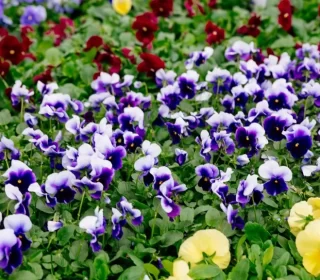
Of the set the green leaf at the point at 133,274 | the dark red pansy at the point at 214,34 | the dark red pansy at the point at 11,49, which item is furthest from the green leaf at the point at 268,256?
the dark red pansy at the point at 11,49

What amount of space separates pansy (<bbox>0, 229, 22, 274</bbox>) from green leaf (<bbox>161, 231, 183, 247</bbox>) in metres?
0.43

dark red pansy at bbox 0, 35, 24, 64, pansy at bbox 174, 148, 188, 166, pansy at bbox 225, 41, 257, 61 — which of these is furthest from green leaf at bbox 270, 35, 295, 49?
pansy at bbox 174, 148, 188, 166

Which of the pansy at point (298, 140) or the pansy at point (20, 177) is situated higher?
the pansy at point (298, 140)

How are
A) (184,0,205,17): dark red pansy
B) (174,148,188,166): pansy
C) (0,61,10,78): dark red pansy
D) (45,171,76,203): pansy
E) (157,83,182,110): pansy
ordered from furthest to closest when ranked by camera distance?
1. (184,0,205,17): dark red pansy
2. (0,61,10,78): dark red pansy
3. (157,83,182,110): pansy
4. (174,148,188,166): pansy
5. (45,171,76,203): pansy

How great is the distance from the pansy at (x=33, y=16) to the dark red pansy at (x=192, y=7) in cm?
80

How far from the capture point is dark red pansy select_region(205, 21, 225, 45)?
356 centimetres

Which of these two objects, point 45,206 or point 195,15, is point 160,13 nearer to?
point 195,15

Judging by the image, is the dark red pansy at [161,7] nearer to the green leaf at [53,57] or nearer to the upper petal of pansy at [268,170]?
the green leaf at [53,57]

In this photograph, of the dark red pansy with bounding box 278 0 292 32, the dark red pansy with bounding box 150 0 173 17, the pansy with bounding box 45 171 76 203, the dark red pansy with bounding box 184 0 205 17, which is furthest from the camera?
the dark red pansy with bounding box 184 0 205 17

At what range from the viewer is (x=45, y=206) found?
2.24 meters

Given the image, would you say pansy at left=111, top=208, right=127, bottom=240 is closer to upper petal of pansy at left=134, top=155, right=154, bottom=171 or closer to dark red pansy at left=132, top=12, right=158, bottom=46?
upper petal of pansy at left=134, top=155, right=154, bottom=171

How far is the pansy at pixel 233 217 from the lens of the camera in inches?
85.9

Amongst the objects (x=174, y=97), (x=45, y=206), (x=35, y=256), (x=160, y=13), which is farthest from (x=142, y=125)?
(x=160, y=13)

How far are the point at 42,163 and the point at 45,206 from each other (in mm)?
298
